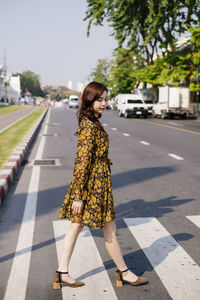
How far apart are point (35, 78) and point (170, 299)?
169 meters

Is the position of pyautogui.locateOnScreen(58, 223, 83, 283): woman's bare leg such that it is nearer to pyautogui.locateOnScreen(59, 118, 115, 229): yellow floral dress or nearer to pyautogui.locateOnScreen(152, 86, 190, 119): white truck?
pyautogui.locateOnScreen(59, 118, 115, 229): yellow floral dress

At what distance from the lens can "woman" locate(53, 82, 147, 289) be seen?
3379 mm

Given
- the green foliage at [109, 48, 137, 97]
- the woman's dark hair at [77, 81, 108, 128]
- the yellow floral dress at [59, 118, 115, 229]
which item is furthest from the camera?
the green foliage at [109, 48, 137, 97]

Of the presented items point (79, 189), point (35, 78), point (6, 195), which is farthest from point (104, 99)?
point (35, 78)

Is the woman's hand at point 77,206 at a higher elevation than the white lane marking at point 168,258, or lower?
higher

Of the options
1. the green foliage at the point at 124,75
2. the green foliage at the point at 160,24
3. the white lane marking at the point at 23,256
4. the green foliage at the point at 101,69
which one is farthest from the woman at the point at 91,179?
the green foliage at the point at 101,69

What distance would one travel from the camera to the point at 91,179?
136 inches

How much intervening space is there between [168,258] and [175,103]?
3277cm

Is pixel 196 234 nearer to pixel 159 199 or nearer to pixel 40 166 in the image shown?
pixel 159 199

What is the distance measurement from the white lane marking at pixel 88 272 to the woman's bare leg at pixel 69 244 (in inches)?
5.6

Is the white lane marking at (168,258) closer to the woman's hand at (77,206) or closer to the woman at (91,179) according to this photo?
the woman at (91,179)

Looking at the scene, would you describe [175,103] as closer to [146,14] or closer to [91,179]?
[146,14]

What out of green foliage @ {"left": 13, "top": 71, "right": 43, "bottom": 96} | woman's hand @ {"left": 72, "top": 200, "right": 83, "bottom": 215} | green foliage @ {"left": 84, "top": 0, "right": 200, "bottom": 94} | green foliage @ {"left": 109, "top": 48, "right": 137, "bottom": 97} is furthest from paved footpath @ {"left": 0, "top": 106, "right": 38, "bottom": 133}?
green foliage @ {"left": 13, "top": 71, "right": 43, "bottom": 96}

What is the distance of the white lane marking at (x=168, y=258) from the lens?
3.62 metres
